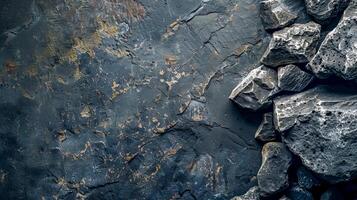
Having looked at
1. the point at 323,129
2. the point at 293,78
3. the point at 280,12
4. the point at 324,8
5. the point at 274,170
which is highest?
the point at 324,8

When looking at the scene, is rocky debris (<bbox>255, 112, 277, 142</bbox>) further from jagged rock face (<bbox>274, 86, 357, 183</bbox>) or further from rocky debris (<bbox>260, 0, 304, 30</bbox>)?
rocky debris (<bbox>260, 0, 304, 30</bbox>)

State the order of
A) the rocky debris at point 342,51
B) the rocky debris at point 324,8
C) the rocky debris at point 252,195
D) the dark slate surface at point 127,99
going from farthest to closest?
the dark slate surface at point 127,99 < the rocky debris at point 252,195 < the rocky debris at point 324,8 < the rocky debris at point 342,51

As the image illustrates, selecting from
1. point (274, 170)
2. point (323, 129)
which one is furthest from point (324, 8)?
point (274, 170)

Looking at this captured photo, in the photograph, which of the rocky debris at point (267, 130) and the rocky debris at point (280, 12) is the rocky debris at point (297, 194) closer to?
the rocky debris at point (267, 130)

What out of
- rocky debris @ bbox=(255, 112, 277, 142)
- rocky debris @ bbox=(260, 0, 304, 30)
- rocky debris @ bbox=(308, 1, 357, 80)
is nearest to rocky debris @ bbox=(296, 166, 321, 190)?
rocky debris @ bbox=(255, 112, 277, 142)

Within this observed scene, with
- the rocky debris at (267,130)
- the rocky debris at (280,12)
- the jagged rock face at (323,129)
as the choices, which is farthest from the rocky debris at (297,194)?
the rocky debris at (280,12)

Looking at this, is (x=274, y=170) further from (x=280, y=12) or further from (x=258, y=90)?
(x=280, y=12)
